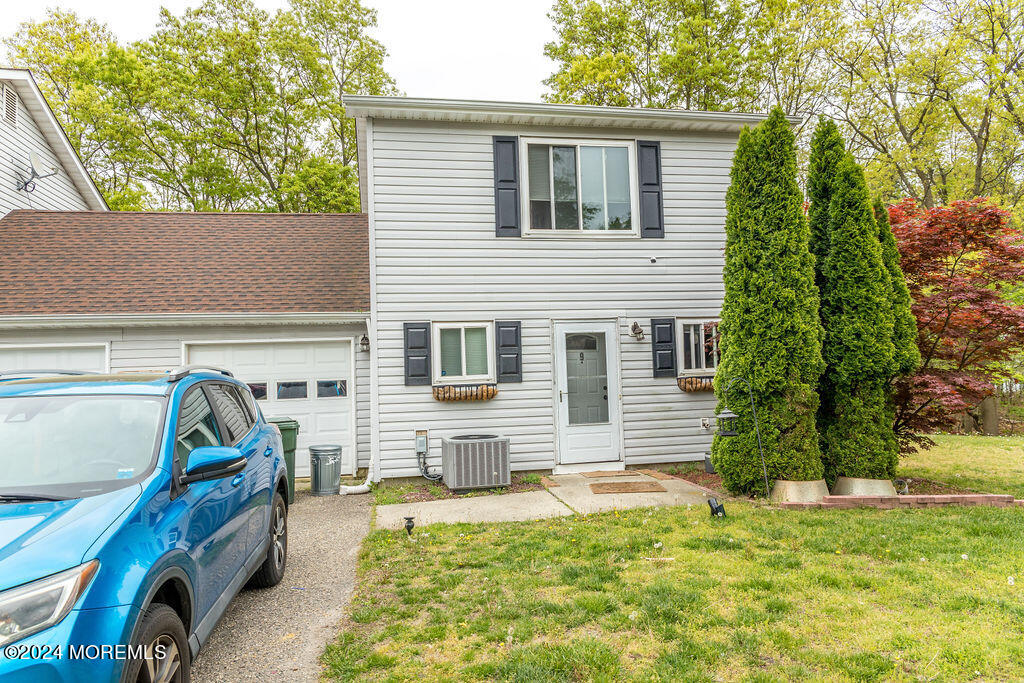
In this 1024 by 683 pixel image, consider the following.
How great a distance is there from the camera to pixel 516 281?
342 inches

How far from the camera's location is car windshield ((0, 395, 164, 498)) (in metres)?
2.52

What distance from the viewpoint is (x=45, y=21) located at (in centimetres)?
2027

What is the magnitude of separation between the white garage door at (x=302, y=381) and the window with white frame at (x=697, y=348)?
526 cm

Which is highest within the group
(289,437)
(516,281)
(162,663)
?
(516,281)

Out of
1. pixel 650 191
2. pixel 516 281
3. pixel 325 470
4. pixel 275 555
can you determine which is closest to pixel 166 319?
pixel 325 470

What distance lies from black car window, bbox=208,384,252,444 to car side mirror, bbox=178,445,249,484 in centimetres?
81

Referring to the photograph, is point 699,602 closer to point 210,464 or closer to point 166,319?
point 210,464

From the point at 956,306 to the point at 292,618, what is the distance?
7.69 meters

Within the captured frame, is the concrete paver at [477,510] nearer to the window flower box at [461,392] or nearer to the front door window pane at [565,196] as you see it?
the window flower box at [461,392]

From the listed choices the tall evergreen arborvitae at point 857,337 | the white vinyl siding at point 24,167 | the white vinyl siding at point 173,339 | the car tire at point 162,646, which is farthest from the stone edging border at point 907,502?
the white vinyl siding at point 24,167

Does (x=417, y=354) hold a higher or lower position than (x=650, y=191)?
lower

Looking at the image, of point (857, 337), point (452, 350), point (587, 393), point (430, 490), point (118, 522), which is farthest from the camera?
point (587, 393)

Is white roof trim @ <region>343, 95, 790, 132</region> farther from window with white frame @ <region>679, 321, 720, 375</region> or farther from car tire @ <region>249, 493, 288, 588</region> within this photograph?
car tire @ <region>249, 493, 288, 588</region>

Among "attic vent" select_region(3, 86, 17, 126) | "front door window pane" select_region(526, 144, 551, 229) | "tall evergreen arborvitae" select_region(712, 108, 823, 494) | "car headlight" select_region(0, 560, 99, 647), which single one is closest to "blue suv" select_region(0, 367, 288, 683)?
"car headlight" select_region(0, 560, 99, 647)
